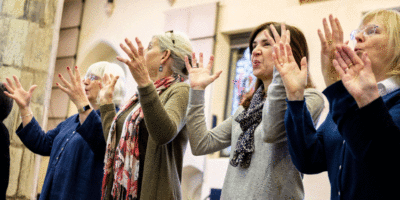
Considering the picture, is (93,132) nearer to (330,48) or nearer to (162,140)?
(162,140)

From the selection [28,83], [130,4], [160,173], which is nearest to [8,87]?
[28,83]

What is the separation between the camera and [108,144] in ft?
7.05

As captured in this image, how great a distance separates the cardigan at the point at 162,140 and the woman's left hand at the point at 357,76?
79cm

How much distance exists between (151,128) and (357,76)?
2.87 feet

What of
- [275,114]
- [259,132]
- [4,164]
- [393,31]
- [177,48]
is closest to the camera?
[393,31]

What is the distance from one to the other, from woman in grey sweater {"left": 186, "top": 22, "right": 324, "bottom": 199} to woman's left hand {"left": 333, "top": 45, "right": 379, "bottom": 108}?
329 millimetres

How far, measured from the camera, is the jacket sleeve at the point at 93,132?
2.31 m

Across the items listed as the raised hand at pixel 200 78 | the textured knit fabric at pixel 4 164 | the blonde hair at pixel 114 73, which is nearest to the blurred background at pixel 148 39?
the raised hand at pixel 200 78

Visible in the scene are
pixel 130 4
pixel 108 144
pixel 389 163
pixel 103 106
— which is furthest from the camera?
pixel 130 4

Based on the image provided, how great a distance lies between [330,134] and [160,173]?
78 cm

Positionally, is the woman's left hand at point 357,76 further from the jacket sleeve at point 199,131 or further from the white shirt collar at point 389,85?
the jacket sleeve at point 199,131

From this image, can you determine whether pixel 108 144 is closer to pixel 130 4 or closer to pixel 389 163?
pixel 389 163

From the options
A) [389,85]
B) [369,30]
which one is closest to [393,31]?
[369,30]

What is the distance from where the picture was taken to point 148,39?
7262 mm
